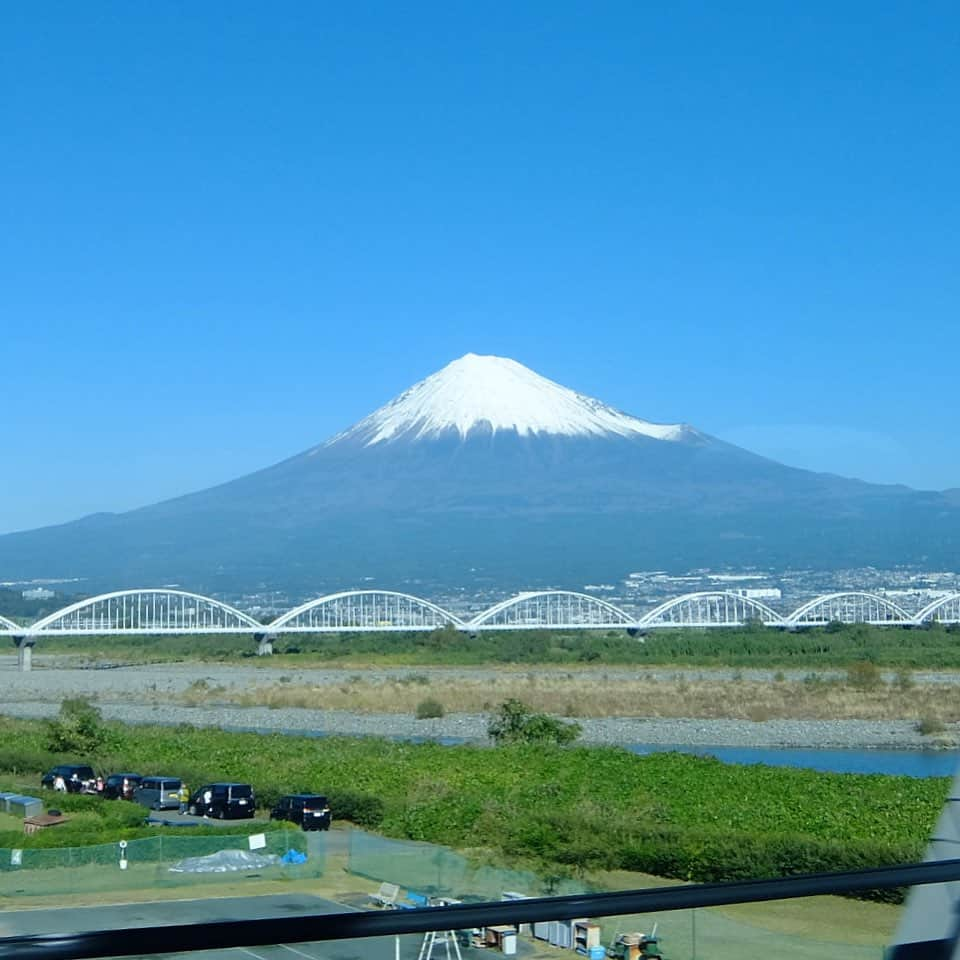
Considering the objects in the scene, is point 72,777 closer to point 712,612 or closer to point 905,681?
point 905,681

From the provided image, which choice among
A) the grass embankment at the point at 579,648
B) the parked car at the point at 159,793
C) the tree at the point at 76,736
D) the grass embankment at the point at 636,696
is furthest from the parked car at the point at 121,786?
the grass embankment at the point at 579,648

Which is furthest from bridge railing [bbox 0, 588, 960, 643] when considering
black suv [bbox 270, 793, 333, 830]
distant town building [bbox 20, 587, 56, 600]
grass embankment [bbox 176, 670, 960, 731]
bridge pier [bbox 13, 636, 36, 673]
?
black suv [bbox 270, 793, 333, 830]

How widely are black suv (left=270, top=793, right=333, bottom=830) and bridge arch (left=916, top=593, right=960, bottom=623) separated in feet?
161

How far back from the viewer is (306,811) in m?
13.4

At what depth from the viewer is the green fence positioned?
7121 millimetres

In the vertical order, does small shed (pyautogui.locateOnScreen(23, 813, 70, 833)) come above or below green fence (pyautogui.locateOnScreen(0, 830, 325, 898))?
below

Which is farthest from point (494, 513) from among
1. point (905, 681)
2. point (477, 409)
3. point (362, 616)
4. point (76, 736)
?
point (76, 736)

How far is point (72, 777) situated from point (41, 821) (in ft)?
12.1

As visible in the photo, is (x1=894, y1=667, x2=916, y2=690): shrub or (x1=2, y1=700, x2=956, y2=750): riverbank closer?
(x1=2, y1=700, x2=956, y2=750): riverbank

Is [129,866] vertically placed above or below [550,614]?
below

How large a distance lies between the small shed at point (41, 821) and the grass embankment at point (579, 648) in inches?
1173

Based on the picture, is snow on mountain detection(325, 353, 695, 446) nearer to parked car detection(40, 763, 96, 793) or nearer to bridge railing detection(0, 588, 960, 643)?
bridge railing detection(0, 588, 960, 643)

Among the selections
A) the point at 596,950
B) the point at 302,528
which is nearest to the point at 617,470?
the point at 302,528

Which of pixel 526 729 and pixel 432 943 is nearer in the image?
pixel 432 943
